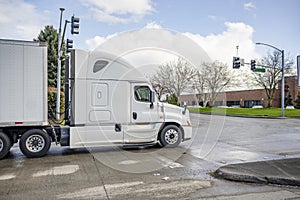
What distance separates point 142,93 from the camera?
1052 cm

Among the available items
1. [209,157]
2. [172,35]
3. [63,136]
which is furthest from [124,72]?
[209,157]

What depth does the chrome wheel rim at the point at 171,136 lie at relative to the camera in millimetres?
10984

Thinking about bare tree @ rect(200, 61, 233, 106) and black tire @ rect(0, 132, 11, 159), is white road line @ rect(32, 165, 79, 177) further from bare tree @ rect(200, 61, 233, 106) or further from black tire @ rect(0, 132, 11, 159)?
bare tree @ rect(200, 61, 233, 106)

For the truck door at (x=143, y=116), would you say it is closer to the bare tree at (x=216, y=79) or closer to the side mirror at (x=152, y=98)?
the side mirror at (x=152, y=98)

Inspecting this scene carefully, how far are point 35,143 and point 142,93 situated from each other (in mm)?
3834

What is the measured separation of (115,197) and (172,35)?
245 inches

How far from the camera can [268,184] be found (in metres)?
6.25

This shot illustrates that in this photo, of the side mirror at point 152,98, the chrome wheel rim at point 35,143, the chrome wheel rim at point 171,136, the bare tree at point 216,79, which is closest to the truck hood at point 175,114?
the chrome wheel rim at point 171,136

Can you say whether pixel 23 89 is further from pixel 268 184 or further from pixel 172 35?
pixel 268 184

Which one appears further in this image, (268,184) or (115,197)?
(268,184)

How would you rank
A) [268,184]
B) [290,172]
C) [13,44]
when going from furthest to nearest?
[13,44], [290,172], [268,184]

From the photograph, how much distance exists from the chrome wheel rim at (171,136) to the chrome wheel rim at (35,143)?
428 centimetres

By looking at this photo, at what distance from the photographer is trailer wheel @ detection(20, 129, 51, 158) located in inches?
361

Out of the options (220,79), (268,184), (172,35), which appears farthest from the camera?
(220,79)
